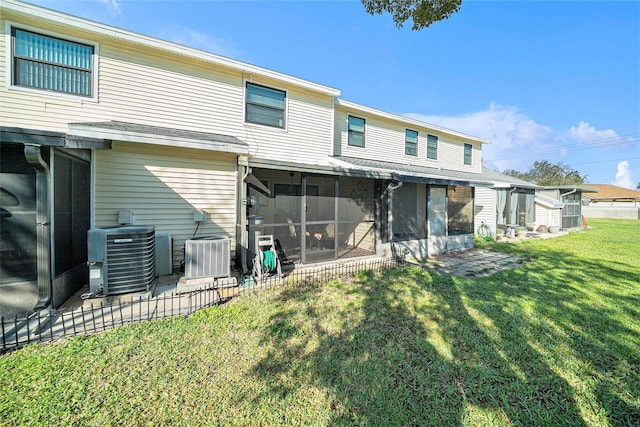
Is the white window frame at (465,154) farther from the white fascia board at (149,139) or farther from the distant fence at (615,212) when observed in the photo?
the distant fence at (615,212)

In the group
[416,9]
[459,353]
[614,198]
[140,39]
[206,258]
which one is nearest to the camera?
[459,353]

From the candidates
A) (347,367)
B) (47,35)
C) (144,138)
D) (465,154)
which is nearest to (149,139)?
(144,138)

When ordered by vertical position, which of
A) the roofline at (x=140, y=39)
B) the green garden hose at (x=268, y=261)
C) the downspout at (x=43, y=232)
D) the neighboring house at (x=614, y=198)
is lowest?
the green garden hose at (x=268, y=261)

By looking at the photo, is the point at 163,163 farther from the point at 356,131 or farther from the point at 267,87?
the point at 356,131

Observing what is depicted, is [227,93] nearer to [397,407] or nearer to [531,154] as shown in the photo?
[397,407]

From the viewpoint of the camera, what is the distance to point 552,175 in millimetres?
43906

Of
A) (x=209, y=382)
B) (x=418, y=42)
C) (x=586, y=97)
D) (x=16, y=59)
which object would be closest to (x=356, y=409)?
(x=209, y=382)

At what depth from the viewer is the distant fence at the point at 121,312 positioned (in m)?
3.10

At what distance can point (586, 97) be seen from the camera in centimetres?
2633

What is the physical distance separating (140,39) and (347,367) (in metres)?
8.03

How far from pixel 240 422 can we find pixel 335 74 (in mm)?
16303

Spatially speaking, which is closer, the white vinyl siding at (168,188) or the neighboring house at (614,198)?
the white vinyl siding at (168,188)

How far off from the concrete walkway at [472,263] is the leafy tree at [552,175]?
149 feet

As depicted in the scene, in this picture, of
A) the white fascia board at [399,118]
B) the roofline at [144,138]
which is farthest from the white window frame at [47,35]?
the white fascia board at [399,118]
